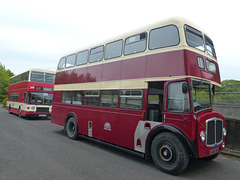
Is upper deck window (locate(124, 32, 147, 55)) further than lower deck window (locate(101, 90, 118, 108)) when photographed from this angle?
No

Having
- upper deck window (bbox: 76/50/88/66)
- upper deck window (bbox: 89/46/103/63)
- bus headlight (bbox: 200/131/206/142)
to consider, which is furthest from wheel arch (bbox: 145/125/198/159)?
upper deck window (bbox: 76/50/88/66)

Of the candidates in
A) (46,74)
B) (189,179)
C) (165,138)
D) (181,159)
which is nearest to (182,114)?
(165,138)

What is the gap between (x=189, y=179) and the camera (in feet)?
13.9

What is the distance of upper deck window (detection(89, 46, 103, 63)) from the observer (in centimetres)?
734

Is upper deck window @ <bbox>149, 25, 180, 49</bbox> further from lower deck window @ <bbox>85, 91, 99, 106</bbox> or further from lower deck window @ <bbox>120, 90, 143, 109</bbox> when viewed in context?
lower deck window @ <bbox>85, 91, 99, 106</bbox>

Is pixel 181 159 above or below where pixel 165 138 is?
below

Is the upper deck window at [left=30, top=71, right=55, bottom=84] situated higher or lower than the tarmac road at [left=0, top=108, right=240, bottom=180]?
higher

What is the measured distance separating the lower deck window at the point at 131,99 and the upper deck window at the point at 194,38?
2009 millimetres

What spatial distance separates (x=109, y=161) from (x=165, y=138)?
1.86 metres

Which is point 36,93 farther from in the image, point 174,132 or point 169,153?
point 174,132

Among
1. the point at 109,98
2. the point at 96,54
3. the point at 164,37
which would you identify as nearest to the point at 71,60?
the point at 96,54

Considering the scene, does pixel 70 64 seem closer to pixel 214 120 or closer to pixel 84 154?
pixel 84 154

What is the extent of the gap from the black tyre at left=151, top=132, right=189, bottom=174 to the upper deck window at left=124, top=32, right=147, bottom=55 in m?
2.79

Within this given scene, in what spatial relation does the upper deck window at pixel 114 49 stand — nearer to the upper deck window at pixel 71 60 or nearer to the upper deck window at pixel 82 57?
the upper deck window at pixel 82 57
